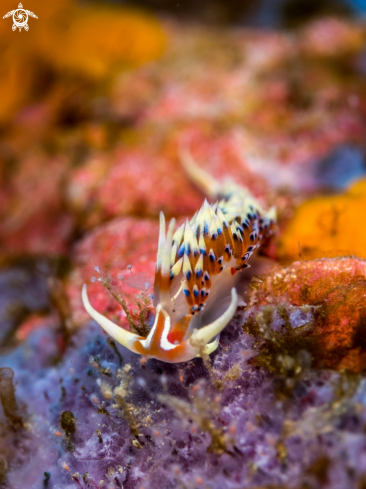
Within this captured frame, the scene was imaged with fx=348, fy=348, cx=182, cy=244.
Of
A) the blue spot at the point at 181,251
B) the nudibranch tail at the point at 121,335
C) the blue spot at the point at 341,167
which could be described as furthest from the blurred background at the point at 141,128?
the nudibranch tail at the point at 121,335

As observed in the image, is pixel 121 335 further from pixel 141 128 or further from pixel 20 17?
pixel 20 17

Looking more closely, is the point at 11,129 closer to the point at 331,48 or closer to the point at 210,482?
the point at 331,48

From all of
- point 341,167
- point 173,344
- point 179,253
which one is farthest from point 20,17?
point 173,344

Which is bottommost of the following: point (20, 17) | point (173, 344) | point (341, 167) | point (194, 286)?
point (341, 167)

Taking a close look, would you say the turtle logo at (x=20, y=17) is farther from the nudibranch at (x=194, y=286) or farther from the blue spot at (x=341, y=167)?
the nudibranch at (x=194, y=286)

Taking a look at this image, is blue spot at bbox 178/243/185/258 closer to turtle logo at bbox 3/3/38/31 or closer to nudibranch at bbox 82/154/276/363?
nudibranch at bbox 82/154/276/363

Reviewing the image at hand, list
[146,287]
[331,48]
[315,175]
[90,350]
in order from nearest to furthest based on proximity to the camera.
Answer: [146,287] → [90,350] → [315,175] → [331,48]

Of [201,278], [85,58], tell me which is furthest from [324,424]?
[85,58]

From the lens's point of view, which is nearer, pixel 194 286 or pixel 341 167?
pixel 194 286
